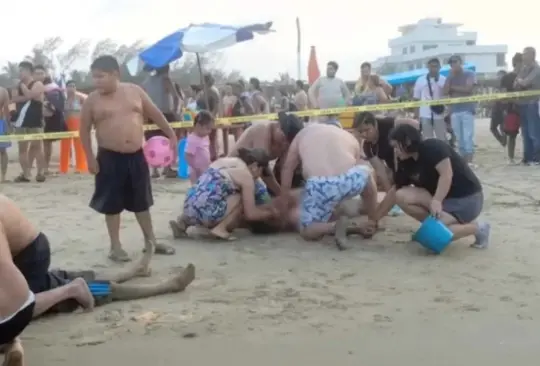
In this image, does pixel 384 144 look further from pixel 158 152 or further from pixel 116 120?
pixel 158 152

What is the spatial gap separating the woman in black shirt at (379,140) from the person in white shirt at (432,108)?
5474 mm

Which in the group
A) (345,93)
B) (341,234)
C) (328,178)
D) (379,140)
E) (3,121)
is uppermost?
(345,93)

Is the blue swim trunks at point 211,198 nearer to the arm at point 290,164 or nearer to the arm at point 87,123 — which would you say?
the arm at point 290,164

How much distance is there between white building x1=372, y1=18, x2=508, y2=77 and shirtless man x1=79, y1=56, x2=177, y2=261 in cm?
6787

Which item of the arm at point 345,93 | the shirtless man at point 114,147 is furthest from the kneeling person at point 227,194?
the arm at point 345,93

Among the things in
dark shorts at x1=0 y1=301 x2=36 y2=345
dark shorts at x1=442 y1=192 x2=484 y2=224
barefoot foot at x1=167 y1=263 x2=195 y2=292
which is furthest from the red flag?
dark shorts at x1=0 y1=301 x2=36 y2=345

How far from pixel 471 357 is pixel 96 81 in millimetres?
3561

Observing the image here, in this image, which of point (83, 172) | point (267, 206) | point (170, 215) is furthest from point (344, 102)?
point (267, 206)

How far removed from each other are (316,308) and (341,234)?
183 cm

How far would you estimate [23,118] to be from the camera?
1202 centimetres

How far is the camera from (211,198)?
684 cm

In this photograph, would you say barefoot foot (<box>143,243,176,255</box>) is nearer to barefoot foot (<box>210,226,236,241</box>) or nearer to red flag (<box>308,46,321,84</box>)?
barefoot foot (<box>210,226,236,241</box>)

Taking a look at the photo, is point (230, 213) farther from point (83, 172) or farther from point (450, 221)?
point (83, 172)

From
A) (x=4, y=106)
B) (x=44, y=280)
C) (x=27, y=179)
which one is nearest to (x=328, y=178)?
(x=44, y=280)
